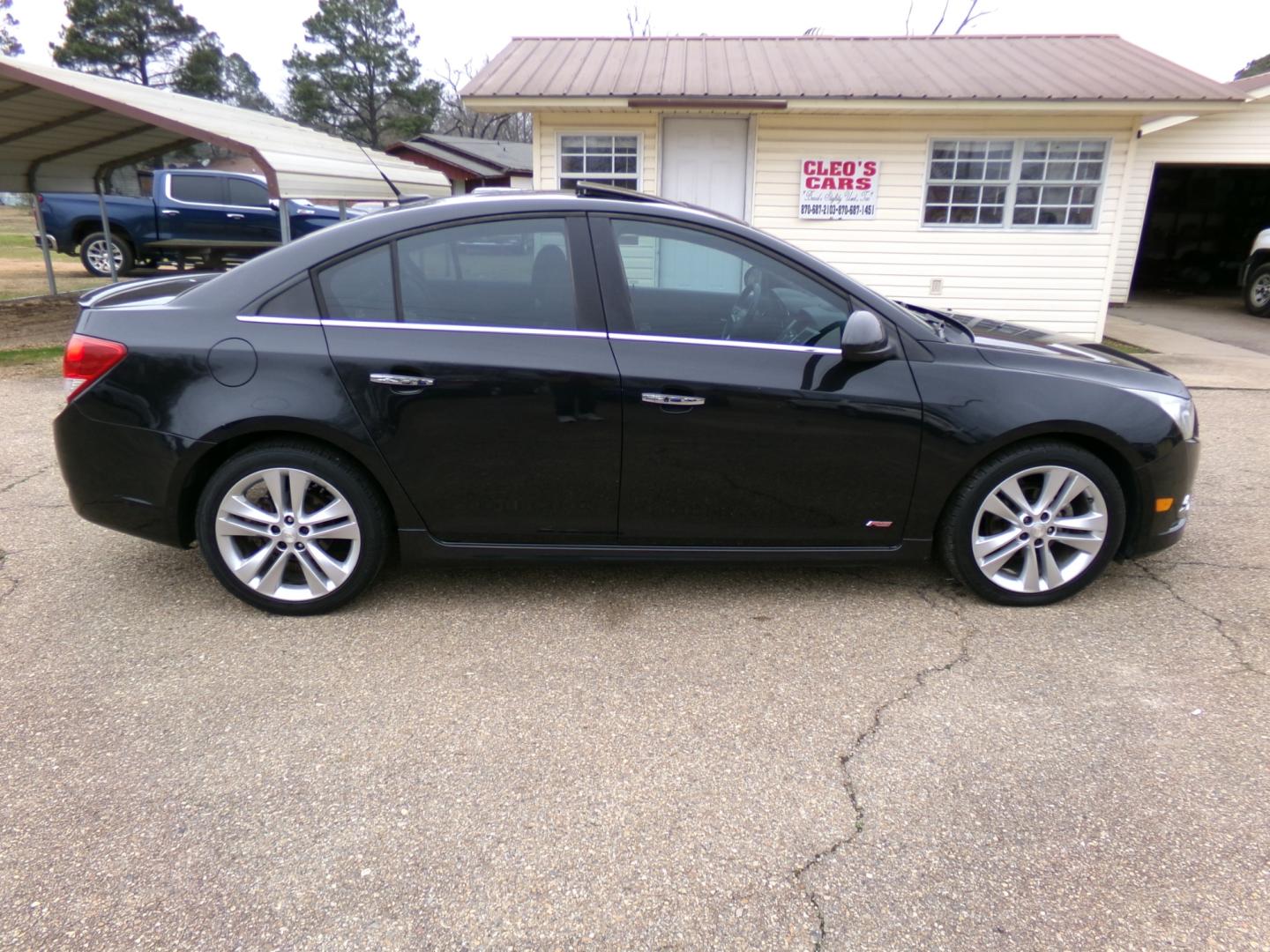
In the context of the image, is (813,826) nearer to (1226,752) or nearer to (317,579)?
(1226,752)

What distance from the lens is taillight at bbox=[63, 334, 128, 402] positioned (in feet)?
10.6

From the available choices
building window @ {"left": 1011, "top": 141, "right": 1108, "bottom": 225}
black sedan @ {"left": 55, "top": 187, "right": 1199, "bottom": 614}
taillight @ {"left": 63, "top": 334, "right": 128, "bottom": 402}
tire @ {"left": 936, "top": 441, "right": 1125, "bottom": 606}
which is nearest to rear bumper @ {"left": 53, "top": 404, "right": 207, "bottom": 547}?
black sedan @ {"left": 55, "top": 187, "right": 1199, "bottom": 614}

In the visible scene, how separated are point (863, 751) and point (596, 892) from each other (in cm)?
99

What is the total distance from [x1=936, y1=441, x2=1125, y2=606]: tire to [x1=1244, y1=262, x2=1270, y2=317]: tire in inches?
551

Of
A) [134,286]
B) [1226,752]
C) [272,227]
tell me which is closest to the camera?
[1226,752]

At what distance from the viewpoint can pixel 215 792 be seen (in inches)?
96.3

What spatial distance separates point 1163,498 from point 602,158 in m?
7.68

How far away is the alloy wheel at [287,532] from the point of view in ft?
10.8

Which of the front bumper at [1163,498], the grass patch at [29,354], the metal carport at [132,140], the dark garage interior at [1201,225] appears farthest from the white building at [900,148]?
the dark garage interior at [1201,225]

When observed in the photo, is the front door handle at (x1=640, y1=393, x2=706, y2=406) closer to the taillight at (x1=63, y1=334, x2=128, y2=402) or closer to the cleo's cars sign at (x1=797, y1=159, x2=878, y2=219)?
the taillight at (x1=63, y1=334, x2=128, y2=402)

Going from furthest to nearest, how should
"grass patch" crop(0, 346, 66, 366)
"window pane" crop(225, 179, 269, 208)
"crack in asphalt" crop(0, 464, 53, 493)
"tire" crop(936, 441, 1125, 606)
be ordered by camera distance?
"window pane" crop(225, 179, 269, 208)
"grass patch" crop(0, 346, 66, 366)
"crack in asphalt" crop(0, 464, 53, 493)
"tire" crop(936, 441, 1125, 606)

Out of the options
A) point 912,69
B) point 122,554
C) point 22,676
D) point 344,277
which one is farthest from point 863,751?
point 912,69

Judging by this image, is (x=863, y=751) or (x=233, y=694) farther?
(x=233, y=694)

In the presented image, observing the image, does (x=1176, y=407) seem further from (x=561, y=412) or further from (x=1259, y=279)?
(x=1259, y=279)
